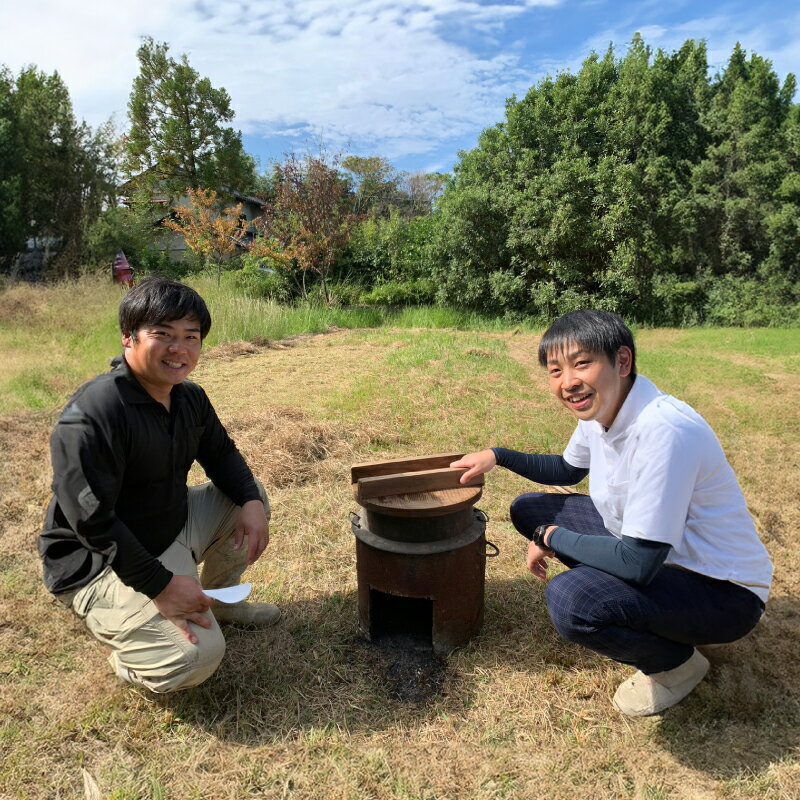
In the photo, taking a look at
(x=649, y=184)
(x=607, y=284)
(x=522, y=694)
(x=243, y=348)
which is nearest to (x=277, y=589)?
(x=522, y=694)

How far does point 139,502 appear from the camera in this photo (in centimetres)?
194

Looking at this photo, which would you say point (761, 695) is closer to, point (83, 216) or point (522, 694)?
point (522, 694)

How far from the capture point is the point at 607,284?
11.7 metres

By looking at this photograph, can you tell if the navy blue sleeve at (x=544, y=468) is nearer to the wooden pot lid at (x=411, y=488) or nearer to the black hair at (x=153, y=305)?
the wooden pot lid at (x=411, y=488)

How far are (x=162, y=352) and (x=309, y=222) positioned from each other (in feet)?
39.6

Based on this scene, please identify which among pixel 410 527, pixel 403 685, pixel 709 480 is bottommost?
pixel 403 685

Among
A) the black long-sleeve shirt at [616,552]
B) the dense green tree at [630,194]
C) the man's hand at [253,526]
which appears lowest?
the man's hand at [253,526]

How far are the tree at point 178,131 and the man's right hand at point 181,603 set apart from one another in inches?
879

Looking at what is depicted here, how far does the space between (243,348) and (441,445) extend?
4.91m

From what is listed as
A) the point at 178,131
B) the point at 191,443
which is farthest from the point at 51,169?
the point at 191,443

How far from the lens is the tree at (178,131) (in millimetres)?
21578

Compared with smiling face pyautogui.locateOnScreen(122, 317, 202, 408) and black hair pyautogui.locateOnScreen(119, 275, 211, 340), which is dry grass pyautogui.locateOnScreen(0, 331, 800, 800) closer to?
smiling face pyautogui.locateOnScreen(122, 317, 202, 408)

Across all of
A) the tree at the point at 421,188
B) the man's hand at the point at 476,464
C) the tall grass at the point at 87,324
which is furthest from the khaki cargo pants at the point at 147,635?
the tree at the point at 421,188

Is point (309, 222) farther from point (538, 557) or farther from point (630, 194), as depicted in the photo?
Answer: point (538, 557)
